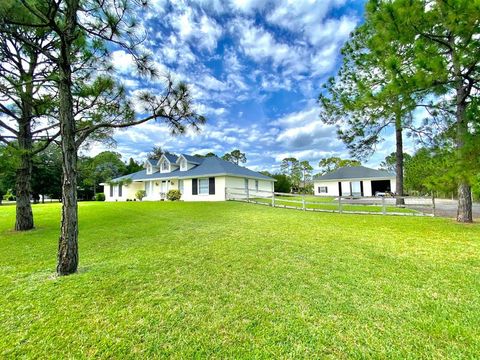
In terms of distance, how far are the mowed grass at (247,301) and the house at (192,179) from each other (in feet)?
45.1

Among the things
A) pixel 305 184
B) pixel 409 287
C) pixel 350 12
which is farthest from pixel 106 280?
pixel 305 184

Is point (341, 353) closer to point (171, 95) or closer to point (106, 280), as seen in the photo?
point (106, 280)

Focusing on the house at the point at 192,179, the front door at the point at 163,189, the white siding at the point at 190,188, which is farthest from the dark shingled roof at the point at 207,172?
the front door at the point at 163,189

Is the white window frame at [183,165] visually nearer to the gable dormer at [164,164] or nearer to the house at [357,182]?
the gable dormer at [164,164]

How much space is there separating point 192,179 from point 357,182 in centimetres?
2108

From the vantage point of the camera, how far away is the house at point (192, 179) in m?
19.8

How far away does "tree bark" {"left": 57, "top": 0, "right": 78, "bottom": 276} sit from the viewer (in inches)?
150

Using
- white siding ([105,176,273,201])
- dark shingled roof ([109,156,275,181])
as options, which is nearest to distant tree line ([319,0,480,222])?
white siding ([105,176,273,201])

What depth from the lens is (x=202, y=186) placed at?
67.8ft

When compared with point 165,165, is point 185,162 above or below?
above

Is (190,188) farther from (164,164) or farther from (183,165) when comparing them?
(164,164)

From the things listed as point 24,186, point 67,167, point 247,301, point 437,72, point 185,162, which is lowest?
point 247,301

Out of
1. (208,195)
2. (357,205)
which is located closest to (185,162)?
(208,195)

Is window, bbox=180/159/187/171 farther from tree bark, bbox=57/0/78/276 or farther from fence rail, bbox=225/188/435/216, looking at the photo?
tree bark, bbox=57/0/78/276
